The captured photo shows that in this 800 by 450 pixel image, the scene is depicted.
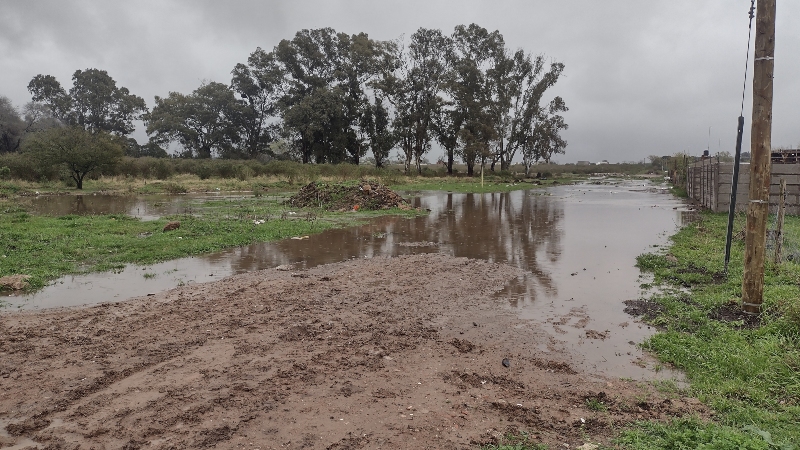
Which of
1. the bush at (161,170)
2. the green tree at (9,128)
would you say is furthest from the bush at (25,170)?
the green tree at (9,128)

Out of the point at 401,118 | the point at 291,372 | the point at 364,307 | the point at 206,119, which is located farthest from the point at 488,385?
the point at 206,119

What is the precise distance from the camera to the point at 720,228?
14094 millimetres

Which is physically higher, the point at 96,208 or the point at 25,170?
the point at 25,170

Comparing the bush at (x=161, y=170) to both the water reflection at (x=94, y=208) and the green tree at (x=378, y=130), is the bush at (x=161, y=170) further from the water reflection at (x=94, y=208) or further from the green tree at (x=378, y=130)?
the green tree at (x=378, y=130)

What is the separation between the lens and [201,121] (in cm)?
6034

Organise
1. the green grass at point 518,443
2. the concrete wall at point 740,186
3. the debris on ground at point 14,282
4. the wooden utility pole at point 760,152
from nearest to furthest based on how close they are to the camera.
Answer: the green grass at point 518,443 < the wooden utility pole at point 760,152 < the debris on ground at point 14,282 < the concrete wall at point 740,186

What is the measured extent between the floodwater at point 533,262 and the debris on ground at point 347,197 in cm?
274

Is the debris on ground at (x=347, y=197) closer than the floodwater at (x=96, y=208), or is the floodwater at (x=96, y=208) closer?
the floodwater at (x=96, y=208)

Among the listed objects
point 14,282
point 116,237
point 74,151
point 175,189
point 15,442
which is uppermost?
point 74,151

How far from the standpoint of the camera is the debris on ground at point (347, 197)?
853 inches

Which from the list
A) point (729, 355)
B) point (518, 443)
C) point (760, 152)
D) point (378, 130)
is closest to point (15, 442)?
point (518, 443)

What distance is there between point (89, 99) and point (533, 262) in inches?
2737

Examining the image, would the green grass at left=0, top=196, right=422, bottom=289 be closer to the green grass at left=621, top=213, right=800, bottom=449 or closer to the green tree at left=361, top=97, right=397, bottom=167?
the green grass at left=621, top=213, right=800, bottom=449

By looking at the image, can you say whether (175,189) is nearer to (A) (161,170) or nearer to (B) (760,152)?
(A) (161,170)
